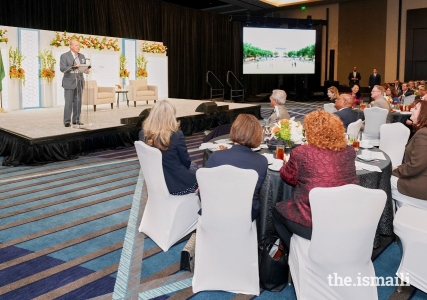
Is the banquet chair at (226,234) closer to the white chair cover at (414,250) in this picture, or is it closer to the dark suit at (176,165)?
the dark suit at (176,165)

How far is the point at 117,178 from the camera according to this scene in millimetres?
5461

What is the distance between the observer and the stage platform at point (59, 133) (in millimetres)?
6324

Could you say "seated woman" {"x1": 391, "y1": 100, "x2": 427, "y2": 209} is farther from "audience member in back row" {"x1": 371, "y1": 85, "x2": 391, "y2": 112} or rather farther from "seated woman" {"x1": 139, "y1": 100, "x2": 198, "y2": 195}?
"audience member in back row" {"x1": 371, "y1": 85, "x2": 391, "y2": 112}

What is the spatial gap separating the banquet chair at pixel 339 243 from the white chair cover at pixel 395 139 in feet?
7.90

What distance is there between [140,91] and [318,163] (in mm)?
9972

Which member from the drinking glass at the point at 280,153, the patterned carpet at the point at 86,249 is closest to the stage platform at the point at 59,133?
the patterned carpet at the point at 86,249

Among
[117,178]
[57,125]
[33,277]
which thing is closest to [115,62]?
[57,125]

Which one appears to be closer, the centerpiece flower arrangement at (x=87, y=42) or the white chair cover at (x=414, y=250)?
the white chair cover at (x=414, y=250)

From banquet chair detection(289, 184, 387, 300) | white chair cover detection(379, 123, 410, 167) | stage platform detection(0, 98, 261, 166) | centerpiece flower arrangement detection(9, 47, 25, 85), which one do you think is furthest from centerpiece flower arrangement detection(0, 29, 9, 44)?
banquet chair detection(289, 184, 387, 300)

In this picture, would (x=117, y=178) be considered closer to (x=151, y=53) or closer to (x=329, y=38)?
(x=151, y=53)

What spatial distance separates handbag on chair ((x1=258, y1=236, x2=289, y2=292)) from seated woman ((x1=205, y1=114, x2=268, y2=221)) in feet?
0.85

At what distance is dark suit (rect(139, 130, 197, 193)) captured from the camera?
337 centimetres

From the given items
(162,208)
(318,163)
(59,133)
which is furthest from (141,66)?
(318,163)

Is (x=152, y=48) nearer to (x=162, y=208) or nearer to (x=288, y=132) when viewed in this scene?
(x=288, y=132)
